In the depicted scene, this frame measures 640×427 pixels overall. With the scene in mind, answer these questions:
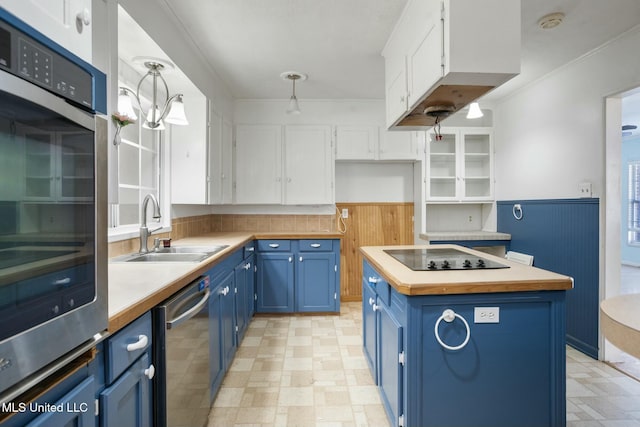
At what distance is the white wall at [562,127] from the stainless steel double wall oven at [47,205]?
3.34 m

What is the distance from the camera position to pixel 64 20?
0.73 metres

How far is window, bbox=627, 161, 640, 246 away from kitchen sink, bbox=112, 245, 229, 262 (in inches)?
310

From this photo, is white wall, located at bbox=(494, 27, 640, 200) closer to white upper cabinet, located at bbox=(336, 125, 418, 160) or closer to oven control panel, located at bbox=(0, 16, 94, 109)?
white upper cabinet, located at bbox=(336, 125, 418, 160)

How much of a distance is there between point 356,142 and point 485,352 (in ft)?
9.66

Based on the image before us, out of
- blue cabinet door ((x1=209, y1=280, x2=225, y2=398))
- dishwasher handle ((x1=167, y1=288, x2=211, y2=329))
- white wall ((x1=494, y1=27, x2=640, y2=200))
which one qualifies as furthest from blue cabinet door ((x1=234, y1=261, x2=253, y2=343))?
white wall ((x1=494, y1=27, x2=640, y2=200))

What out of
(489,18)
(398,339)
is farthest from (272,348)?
(489,18)

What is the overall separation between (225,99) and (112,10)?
2.16m

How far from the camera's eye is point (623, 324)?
91 centimetres

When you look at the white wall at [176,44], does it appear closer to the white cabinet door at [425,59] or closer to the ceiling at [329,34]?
the ceiling at [329,34]

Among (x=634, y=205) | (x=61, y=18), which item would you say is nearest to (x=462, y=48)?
(x=61, y=18)

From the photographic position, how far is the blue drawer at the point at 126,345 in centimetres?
96

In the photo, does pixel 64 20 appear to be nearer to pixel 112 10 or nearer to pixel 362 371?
pixel 112 10

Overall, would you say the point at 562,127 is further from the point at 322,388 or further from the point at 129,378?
the point at 129,378
